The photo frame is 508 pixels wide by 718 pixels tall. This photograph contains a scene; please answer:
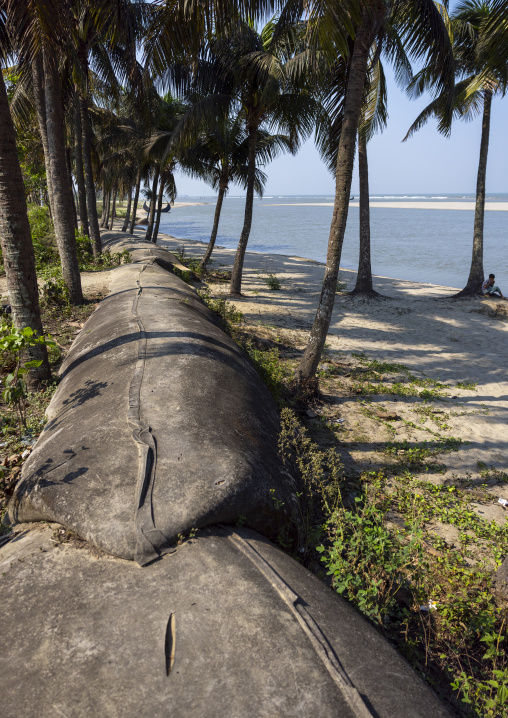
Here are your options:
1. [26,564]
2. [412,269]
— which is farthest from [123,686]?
[412,269]

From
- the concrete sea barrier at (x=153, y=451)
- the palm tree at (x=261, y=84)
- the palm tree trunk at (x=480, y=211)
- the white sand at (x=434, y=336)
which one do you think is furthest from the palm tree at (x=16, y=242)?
the palm tree trunk at (x=480, y=211)

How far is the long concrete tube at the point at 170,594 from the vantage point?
6.09 feet

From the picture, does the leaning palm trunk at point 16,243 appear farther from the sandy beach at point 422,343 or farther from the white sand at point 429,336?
the white sand at point 429,336

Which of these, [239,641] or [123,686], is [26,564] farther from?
[239,641]

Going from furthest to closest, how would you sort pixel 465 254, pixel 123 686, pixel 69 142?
pixel 465 254 < pixel 69 142 < pixel 123 686

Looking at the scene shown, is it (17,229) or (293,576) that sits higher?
(17,229)

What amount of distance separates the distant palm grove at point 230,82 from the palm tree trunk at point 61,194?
24mm

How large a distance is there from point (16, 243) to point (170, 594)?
14.5 ft

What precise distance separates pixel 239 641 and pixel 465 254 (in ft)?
112

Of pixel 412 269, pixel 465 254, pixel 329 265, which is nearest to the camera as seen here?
pixel 329 265

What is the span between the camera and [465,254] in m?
31.7

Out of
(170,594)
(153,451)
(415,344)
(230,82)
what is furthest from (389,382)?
(230,82)

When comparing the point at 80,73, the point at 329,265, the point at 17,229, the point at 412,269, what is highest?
the point at 80,73

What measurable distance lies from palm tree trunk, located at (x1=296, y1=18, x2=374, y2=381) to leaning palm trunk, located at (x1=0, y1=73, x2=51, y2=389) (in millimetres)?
3907
